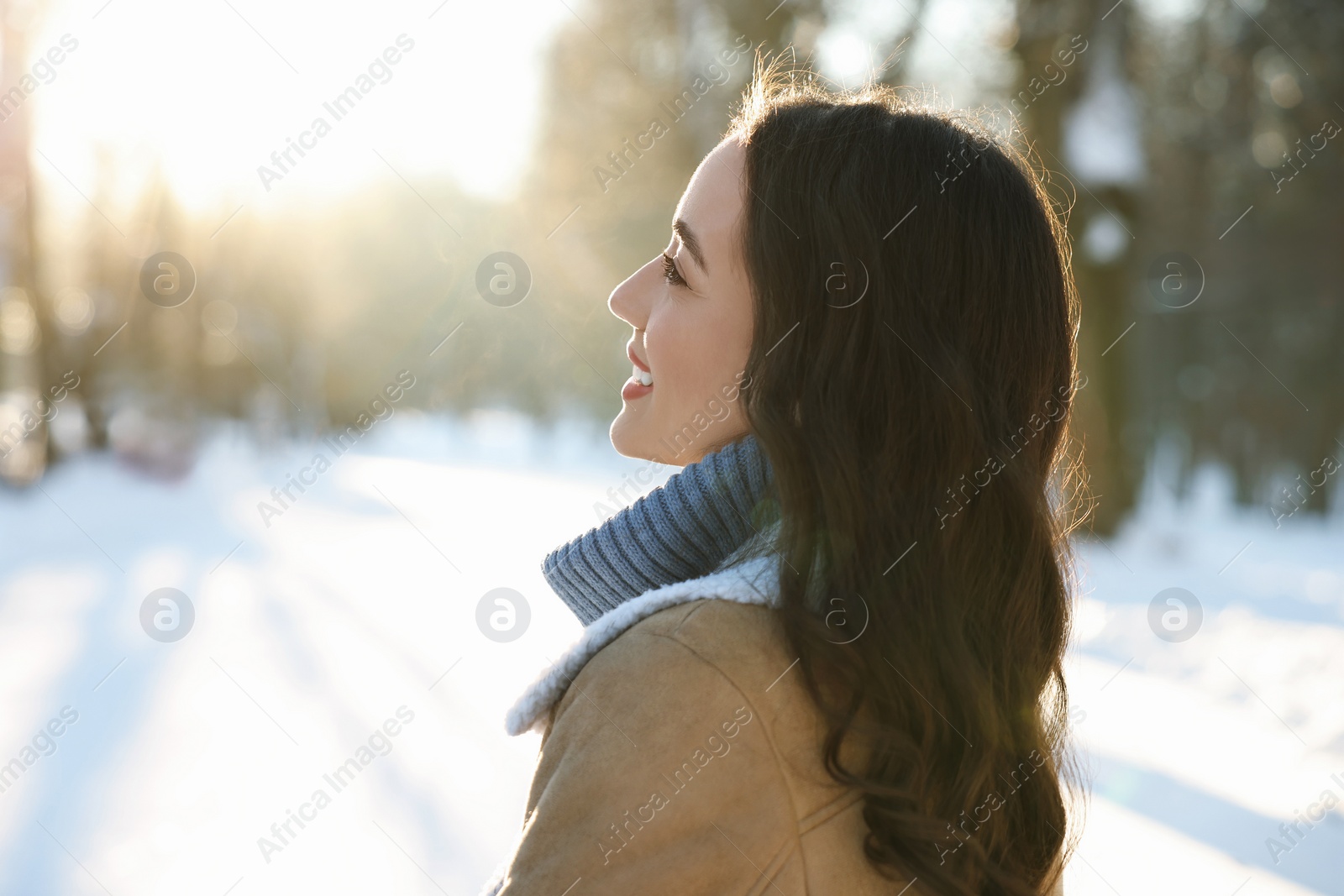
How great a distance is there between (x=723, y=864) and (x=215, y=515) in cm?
1776

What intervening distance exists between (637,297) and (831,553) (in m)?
0.56

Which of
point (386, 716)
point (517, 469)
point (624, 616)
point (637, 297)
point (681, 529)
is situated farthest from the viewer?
point (517, 469)

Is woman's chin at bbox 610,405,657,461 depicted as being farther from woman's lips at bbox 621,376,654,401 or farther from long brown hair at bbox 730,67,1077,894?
long brown hair at bbox 730,67,1077,894

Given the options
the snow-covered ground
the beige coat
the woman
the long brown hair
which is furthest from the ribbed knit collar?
the snow-covered ground

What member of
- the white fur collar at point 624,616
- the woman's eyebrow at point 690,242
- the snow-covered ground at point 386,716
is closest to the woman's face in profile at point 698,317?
the woman's eyebrow at point 690,242

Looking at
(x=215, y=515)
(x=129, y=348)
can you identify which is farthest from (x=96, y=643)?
(x=129, y=348)

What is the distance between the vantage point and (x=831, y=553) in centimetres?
140

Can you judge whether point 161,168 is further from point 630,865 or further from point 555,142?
point 630,865

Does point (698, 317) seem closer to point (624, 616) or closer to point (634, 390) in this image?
point (634, 390)

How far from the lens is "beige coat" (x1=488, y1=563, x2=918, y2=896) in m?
1.21

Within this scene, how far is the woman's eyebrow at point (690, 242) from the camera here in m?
1.62

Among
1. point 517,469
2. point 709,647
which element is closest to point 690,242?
point 709,647

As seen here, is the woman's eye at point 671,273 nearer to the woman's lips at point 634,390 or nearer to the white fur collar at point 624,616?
the woman's lips at point 634,390

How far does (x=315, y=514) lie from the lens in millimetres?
18047
